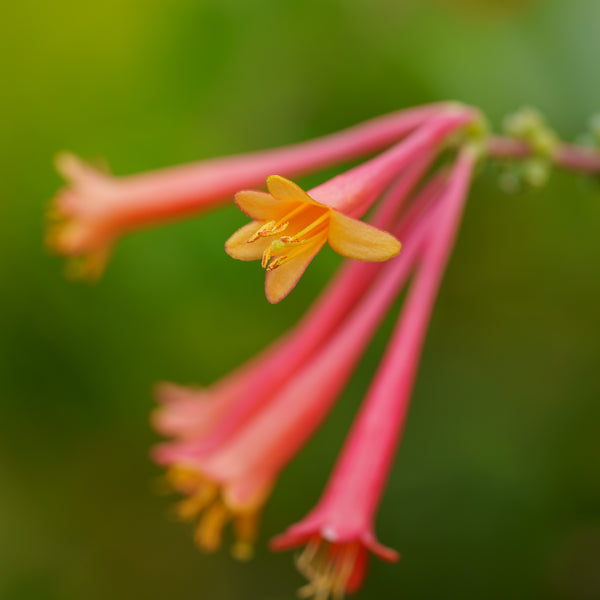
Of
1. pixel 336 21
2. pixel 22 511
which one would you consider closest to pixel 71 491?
pixel 22 511

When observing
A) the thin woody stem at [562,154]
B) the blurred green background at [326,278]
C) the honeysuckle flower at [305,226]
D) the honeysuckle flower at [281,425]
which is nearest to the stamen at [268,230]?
the honeysuckle flower at [305,226]

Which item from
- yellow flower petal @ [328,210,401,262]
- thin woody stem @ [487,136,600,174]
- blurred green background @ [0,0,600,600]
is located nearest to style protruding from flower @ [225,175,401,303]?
yellow flower petal @ [328,210,401,262]

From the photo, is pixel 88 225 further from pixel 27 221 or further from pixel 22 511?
pixel 22 511

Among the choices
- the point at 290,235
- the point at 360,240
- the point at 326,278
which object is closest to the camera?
the point at 360,240

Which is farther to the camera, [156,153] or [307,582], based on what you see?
[307,582]

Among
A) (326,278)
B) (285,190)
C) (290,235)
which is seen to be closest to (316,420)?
(290,235)

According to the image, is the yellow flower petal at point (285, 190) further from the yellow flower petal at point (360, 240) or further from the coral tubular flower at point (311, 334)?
the coral tubular flower at point (311, 334)

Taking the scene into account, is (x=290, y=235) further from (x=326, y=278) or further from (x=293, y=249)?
(x=326, y=278)
